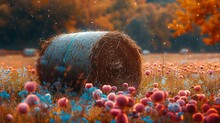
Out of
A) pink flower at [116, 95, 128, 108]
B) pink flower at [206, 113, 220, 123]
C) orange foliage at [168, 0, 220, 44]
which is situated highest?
orange foliage at [168, 0, 220, 44]

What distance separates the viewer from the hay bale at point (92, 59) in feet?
18.5

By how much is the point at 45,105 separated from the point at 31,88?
0.69 feet

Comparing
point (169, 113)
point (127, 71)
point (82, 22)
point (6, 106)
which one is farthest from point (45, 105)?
point (82, 22)

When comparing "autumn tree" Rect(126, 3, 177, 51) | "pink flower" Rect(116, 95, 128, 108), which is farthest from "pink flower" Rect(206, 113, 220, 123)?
"autumn tree" Rect(126, 3, 177, 51)

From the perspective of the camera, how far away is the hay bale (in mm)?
5629

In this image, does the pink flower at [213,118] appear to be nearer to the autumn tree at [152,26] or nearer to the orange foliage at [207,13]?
the orange foliage at [207,13]

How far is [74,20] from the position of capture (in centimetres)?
2650

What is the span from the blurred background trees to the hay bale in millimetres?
9645

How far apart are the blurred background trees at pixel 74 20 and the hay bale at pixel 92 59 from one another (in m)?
9.64

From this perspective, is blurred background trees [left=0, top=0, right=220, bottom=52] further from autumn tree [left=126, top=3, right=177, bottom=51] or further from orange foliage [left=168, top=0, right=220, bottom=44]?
orange foliage [left=168, top=0, right=220, bottom=44]

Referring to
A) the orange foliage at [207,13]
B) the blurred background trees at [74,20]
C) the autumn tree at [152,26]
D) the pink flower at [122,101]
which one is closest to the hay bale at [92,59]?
the orange foliage at [207,13]

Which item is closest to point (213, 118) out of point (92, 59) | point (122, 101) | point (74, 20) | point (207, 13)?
point (122, 101)

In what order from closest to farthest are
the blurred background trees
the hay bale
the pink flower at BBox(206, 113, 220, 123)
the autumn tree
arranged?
the pink flower at BBox(206, 113, 220, 123) < the hay bale < the blurred background trees < the autumn tree

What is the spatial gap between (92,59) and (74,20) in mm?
21241
